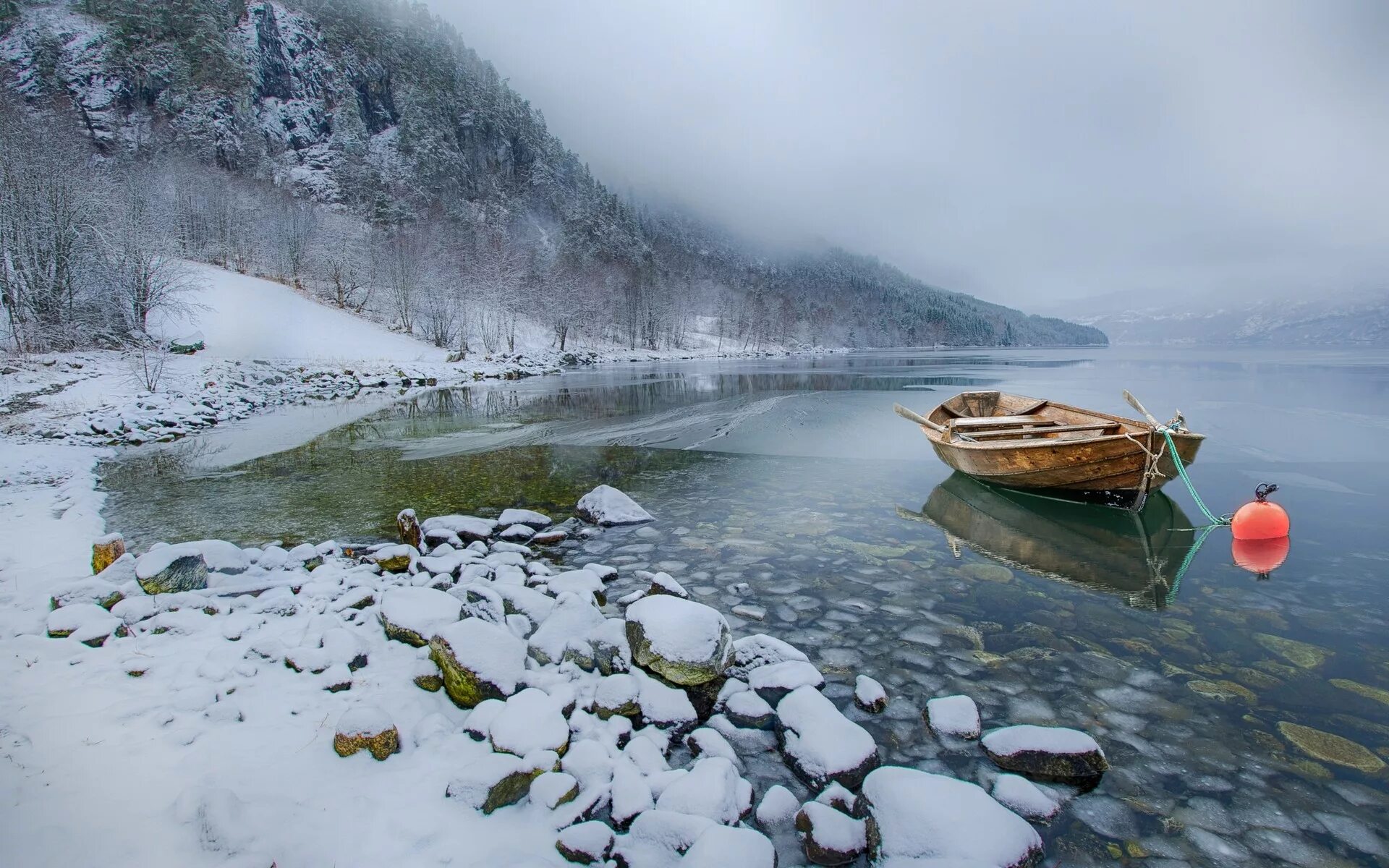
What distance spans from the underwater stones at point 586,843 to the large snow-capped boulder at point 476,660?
123cm

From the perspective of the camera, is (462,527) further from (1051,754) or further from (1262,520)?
(1262,520)

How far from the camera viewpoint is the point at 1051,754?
3287 millimetres

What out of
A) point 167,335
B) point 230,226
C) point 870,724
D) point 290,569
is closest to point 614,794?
point 870,724

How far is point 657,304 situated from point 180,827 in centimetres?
8008

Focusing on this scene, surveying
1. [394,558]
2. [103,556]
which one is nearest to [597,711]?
[394,558]

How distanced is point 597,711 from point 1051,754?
9.22 feet

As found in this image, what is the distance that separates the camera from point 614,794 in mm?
2969

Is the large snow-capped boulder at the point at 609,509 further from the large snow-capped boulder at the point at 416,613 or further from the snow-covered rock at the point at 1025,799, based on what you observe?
the snow-covered rock at the point at 1025,799

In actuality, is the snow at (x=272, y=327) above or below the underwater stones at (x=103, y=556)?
above

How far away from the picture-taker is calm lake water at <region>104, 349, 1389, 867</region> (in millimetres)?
3314

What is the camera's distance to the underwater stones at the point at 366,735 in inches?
123

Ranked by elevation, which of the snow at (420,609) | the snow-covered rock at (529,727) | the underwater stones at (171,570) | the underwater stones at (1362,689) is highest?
the underwater stones at (171,570)

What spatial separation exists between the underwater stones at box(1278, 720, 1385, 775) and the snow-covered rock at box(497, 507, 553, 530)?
24.5ft

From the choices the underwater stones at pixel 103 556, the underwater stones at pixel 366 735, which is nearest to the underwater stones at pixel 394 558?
the underwater stones at pixel 103 556
